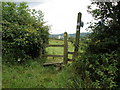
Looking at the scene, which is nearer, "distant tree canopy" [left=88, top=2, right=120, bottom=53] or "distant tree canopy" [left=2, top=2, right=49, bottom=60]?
"distant tree canopy" [left=88, top=2, right=120, bottom=53]

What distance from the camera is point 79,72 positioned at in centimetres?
401

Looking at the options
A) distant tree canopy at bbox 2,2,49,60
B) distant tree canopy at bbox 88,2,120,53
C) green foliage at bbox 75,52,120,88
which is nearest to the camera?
green foliage at bbox 75,52,120,88

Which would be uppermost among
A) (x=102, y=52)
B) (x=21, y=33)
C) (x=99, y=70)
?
(x=21, y=33)

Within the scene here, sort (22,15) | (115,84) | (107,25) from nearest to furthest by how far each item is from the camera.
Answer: (115,84), (107,25), (22,15)

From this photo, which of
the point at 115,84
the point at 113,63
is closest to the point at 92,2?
the point at 113,63

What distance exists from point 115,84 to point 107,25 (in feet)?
6.30

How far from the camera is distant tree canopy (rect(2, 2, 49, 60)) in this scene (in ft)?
19.8

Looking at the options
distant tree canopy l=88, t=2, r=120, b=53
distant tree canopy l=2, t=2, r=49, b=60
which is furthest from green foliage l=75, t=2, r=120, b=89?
distant tree canopy l=2, t=2, r=49, b=60

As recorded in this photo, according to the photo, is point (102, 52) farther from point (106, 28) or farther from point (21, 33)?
point (21, 33)

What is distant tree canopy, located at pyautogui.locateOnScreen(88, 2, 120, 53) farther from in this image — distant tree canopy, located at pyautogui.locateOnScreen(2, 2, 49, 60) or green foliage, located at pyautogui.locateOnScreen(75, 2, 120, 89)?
distant tree canopy, located at pyautogui.locateOnScreen(2, 2, 49, 60)

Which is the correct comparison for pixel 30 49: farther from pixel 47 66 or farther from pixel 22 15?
pixel 22 15

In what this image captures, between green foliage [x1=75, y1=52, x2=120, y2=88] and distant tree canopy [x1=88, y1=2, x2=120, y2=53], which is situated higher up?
distant tree canopy [x1=88, y1=2, x2=120, y2=53]

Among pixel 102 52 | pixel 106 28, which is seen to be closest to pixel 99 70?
pixel 102 52

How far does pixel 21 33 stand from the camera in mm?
6270
